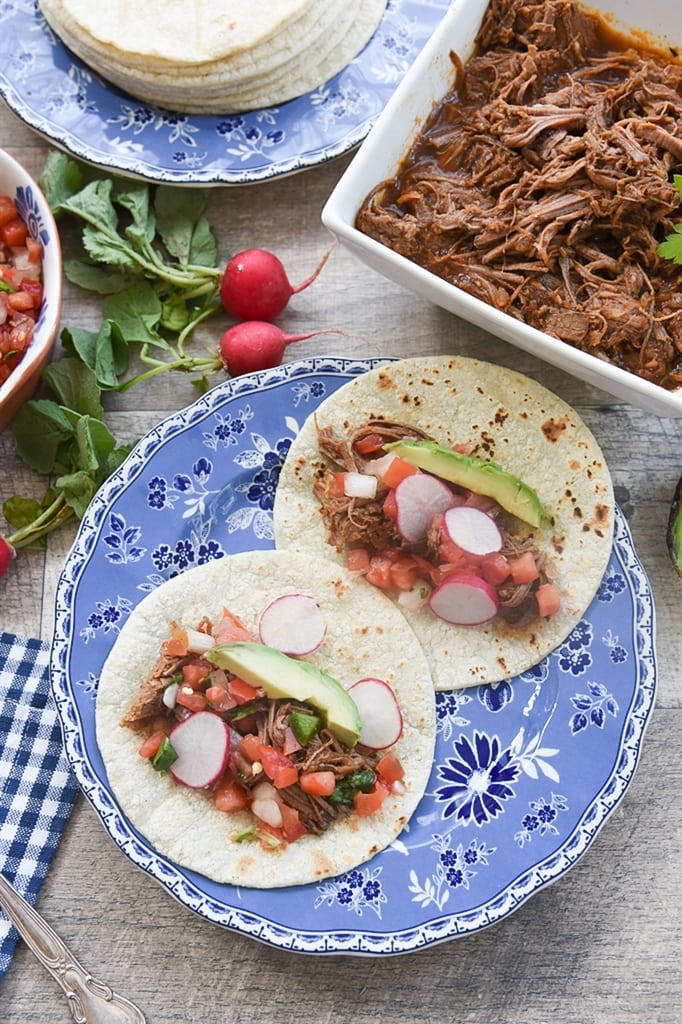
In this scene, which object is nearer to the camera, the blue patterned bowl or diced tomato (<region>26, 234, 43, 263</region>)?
the blue patterned bowl

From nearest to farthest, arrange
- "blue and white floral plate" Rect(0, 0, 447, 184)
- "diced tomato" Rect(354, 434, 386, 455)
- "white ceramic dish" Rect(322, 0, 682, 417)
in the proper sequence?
"white ceramic dish" Rect(322, 0, 682, 417), "diced tomato" Rect(354, 434, 386, 455), "blue and white floral plate" Rect(0, 0, 447, 184)

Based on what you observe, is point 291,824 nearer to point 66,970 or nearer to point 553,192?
point 66,970

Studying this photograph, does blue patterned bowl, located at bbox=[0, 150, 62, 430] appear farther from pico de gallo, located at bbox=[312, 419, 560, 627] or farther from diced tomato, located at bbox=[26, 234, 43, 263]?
pico de gallo, located at bbox=[312, 419, 560, 627]

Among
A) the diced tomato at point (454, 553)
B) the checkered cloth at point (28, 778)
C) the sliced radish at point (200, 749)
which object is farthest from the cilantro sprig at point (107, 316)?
the diced tomato at point (454, 553)

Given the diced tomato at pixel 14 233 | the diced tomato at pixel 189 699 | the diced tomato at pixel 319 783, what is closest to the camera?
the diced tomato at pixel 319 783

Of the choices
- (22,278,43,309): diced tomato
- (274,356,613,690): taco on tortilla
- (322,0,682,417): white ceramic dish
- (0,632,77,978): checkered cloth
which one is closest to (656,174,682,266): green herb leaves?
(322,0,682,417): white ceramic dish

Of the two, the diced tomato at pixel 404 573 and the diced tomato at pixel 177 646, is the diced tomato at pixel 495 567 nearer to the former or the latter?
the diced tomato at pixel 404 573

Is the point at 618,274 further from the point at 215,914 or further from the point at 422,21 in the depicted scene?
the point at 215,914
